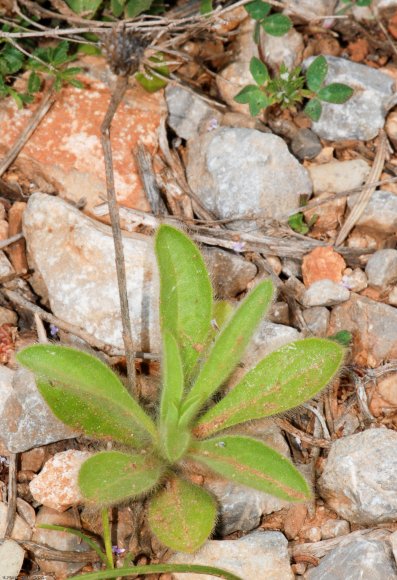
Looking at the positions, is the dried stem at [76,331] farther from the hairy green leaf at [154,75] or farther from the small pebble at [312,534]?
the hairy green leaf at [154,75]

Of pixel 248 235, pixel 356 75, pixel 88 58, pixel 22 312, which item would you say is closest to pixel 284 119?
pixel 356 75

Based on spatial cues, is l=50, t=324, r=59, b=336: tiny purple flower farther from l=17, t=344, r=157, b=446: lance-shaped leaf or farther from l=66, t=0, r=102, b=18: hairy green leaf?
l=66, t=0, r=102, b=18: hairy green leaf

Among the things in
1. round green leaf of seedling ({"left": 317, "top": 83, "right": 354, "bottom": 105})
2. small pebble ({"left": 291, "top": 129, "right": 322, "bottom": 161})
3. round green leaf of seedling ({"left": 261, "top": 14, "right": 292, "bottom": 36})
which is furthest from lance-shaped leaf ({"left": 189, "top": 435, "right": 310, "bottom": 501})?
round green leaf of seedling ({"left": 261, "top": 14, "right": 292, "bottom": 36})

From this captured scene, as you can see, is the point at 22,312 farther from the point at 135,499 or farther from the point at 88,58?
the point at 88,58

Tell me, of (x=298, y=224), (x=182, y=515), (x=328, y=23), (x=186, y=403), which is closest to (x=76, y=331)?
(x=186, y=403)

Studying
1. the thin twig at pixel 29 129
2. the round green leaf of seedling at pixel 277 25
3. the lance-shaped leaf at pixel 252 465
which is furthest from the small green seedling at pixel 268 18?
the lance-shaped leaf at pixel 252 465

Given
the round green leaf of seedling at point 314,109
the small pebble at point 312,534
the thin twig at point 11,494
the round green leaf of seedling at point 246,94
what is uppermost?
the round green leaf of seedling at point 246,94
